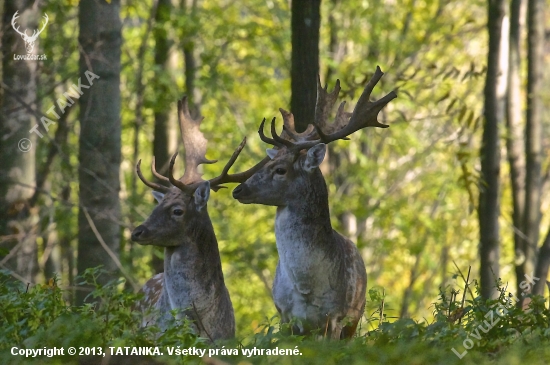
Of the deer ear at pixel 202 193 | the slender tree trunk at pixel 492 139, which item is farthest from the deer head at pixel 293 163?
the slender tree trunk at pixel 492 139

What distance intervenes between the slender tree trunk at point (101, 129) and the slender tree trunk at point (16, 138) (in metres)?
0.58

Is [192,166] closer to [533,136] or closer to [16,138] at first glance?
[16,138]

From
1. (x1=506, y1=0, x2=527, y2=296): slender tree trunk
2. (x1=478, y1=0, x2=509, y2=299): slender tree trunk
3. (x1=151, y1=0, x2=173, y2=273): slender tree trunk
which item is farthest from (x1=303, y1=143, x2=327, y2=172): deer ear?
(x1=151, y1=0, x2=173, y2=273): slender tree trunk

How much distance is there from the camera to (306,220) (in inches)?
287

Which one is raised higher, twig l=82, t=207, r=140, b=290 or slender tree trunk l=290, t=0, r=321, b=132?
slender tree trunk l=290, t=0, r=321, b=132

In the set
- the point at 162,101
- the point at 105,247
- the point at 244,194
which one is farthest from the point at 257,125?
the point at 244,194

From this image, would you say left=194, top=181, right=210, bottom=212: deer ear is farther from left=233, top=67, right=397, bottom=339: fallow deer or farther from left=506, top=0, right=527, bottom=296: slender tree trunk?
left=506, top=0, right=527, bottom=296: slender tree trunk

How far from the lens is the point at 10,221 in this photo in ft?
32.8

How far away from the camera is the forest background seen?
1016 cm

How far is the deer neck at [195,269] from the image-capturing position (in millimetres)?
7293

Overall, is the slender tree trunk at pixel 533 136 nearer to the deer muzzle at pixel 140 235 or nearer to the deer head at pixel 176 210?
the deer head at pixel 176 210

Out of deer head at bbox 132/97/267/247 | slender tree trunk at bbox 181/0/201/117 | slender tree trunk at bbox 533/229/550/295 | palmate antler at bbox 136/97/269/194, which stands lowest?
slender tree trunk at bbox 533/229/550/295

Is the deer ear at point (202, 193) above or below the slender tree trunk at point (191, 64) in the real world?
below

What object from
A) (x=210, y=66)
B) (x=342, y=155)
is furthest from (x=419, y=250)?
(x=210, y=66)
